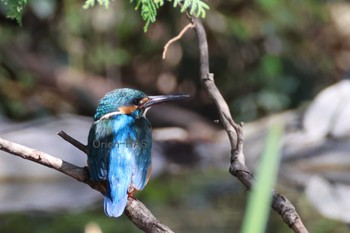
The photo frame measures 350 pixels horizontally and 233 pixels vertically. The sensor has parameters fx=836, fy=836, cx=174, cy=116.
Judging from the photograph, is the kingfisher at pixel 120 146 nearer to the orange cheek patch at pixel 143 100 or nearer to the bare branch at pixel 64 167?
the orange cheek patch at pixel 143 100

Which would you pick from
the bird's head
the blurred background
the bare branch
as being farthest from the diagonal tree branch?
the blurred background

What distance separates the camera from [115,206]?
240cm

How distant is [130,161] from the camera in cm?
260

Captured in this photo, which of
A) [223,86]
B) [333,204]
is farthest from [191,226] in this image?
[223,86]

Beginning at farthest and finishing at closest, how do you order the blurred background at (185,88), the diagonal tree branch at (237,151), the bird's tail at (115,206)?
1. the blurred background at (185,88)
2. the bird's tail at (115,206)
3. the diagonal tree branch at (237,151)

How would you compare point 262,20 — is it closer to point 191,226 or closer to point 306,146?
point 306,146

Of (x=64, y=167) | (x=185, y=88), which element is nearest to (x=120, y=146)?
(x=64, y=167)

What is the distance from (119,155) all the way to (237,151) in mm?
566

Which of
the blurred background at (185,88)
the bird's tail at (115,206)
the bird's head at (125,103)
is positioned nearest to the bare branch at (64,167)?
the bird's tail at (115,206)

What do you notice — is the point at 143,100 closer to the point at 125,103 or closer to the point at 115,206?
the point at 125,103

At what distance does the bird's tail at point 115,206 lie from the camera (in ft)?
7.77

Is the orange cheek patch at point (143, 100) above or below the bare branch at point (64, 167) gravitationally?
above

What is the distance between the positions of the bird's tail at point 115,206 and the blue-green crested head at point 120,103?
0.40m

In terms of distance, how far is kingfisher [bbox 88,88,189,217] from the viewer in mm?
2453
